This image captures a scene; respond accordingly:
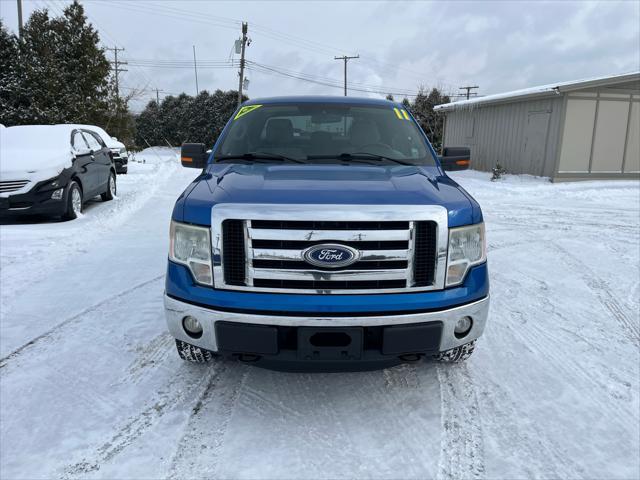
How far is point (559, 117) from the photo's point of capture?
48.9 feet

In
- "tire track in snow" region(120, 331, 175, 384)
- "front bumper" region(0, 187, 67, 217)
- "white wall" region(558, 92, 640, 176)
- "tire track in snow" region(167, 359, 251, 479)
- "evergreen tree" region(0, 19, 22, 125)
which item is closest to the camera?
"tire track in snow" region(167, 359, 251, 479)

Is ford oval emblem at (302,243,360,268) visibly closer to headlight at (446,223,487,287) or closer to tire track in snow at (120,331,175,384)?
headlight at (446,223,487,287)

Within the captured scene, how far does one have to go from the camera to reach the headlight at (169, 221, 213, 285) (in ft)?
8.20

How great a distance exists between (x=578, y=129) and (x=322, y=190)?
50.5 ft

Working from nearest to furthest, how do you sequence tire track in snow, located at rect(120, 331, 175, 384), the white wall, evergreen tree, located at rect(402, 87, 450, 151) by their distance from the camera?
1. tire track in snow, located at rect(120, 331, 175, 384)
2. the white wall
3. evergreen tree, located at rect(402, 87, 450, 151)

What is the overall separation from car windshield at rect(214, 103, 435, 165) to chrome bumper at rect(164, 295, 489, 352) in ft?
4.43

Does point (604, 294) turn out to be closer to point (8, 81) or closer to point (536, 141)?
point (536, 141)

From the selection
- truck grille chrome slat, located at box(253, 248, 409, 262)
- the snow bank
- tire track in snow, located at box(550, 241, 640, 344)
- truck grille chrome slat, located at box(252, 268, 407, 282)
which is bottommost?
tire track in snow, located at box(550, 241, 640, 344)

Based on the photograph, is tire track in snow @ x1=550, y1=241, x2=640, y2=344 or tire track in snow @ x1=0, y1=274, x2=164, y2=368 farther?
tire track in snow @ x1=550, y1=241, x2=640, y2=344

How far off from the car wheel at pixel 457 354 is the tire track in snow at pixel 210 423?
129cm

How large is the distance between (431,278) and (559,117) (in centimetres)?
1477

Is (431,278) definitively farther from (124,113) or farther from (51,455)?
(124,113)

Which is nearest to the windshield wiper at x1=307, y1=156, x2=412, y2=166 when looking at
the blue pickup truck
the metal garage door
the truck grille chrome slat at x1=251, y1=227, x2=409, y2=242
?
the blue pickup truck

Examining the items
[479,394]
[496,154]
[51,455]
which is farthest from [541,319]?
[496,154]
